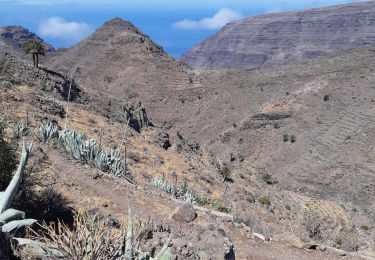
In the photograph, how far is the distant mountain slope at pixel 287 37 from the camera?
141 metres

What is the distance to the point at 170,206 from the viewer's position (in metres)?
11.5

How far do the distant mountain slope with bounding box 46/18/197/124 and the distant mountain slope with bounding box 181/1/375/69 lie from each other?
84.1 meters

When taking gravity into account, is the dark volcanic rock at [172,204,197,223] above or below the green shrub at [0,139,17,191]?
below

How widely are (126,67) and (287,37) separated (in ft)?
332

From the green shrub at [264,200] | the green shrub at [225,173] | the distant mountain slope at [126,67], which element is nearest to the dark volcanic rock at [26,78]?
the green shrub at [225,173]

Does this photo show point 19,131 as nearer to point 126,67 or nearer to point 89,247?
point 89,247

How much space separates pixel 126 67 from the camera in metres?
62.1

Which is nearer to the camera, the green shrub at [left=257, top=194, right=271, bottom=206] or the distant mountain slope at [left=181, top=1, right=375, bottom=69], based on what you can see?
the green shrub at [left=257, top=194, right=271, bottom=206]

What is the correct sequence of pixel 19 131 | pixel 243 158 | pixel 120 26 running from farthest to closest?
pixel 120 26 → pixel 243 158 → pixel 19 131

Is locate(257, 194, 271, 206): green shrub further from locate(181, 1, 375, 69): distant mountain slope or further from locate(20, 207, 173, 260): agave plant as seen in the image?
locate(181, 1, 375, 69): distant mountain slope

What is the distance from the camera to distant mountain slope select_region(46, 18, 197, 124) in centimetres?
5628

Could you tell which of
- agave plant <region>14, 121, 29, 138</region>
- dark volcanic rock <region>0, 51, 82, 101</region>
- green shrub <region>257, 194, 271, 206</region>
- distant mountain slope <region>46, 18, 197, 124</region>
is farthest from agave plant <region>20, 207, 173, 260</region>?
distant mountain slope <region>46, 18, 197, 124</region>

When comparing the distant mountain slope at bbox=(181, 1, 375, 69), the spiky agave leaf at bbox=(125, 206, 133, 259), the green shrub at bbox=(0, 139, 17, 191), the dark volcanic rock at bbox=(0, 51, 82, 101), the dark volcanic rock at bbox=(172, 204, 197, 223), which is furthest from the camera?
the distant mountain slope at bbox=(181, 1, 375, 69)

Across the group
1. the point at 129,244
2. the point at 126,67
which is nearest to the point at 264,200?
the point at 129,244
